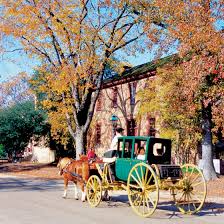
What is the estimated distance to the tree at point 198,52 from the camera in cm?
1856

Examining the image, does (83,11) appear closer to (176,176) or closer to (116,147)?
(116,147)

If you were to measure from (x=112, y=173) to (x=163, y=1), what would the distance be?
12.7m

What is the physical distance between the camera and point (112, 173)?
12391 mm

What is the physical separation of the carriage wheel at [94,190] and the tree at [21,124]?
28.2m

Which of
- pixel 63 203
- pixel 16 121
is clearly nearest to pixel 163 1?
pixel 63 203

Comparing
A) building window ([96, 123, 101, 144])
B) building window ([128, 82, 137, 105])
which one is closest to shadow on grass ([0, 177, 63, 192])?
building window ([128, 82, 137, 105])

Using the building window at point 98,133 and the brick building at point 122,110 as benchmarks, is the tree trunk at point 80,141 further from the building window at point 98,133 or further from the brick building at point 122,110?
the building window at point 98,133

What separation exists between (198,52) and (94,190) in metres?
9.98

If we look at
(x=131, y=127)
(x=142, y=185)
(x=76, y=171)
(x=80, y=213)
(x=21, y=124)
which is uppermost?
(x=21, y=124)

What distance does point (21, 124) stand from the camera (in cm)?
4028

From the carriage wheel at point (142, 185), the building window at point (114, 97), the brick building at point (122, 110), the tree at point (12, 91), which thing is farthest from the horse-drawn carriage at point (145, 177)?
the tree at point (12, 91)

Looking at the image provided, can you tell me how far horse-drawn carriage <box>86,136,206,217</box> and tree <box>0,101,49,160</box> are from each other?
2805cm

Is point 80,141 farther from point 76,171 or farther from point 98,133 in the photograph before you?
point 98,133

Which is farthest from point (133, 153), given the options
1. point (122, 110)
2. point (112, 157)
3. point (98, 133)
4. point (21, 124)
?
point (98, 133)
